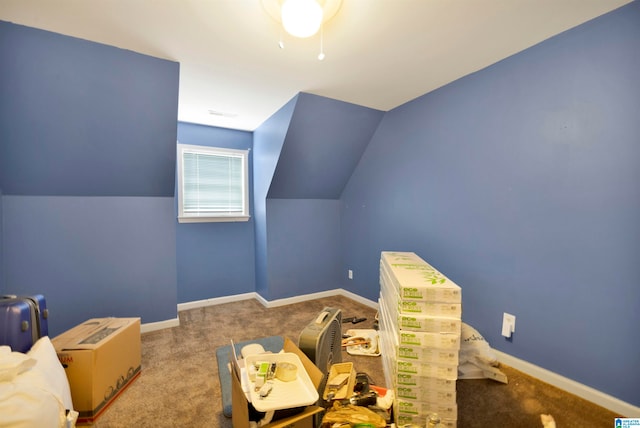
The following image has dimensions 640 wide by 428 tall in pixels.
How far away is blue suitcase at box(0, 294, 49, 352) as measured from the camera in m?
1.40

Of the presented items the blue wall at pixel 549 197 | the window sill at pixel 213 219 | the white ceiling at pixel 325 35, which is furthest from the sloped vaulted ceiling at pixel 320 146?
the blue wall at pixel 549 197

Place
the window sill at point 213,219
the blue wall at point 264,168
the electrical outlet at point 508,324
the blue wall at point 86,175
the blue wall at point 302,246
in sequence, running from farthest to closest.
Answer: the blue wall at point 302,246 → the window sill at point 213,219 → the blue wall at point 264,168 → the electrical outlet at point 508,324 → the blue wall at point 86,175

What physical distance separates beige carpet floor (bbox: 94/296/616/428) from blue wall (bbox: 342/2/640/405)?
0.24 meters

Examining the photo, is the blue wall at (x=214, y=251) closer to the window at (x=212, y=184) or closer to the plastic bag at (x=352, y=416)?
the window at (x=212, y=184)

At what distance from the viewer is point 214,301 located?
137 inches

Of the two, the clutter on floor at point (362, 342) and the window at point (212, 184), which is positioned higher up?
the window at point (212, 184)

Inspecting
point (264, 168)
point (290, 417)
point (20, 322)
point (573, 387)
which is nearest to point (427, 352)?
point (290, 417)

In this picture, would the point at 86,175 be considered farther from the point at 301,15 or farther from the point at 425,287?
the point at 425,287

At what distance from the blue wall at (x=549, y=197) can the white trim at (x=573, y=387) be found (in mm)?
38

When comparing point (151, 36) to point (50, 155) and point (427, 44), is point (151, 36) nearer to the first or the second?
point (50, 155)

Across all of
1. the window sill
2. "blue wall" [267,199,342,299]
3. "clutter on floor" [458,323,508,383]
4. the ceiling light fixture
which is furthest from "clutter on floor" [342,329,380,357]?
the ceiling light fixture

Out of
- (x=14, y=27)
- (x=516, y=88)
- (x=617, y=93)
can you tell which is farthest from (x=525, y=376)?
(x=14, y=27)

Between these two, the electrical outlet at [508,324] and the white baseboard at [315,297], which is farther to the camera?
the white baseboard at [315,297]

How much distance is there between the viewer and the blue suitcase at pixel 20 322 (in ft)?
4.60
